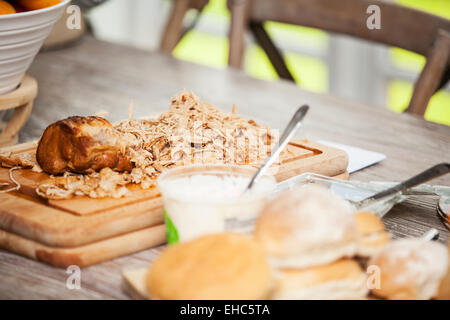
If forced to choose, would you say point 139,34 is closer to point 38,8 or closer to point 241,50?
point 241,50

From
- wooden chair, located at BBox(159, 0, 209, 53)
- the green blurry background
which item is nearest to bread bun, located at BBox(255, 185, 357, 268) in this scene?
wooden chair, located at BBox(159, 0, 209, 53)

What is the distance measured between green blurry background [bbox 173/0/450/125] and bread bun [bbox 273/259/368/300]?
362 centimetres

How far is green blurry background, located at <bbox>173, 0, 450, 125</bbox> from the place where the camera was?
452 cm

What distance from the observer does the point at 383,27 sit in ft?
6.61

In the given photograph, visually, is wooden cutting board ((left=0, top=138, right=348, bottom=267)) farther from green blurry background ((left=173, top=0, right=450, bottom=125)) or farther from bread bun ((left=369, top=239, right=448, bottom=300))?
green blurry background ((left=173, top=0, right=450, bottom=125))

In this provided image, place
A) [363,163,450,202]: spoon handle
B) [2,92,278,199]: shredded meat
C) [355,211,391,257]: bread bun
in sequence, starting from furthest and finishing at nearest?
[2,92,278,199]: shredded meat < [363,163,450,202]: spoon handle < [355,211,391,257]: bread bun

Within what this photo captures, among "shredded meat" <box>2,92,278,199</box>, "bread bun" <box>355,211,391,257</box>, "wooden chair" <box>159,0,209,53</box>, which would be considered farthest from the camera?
"wooden chair" <box>159,0,209,53</box>

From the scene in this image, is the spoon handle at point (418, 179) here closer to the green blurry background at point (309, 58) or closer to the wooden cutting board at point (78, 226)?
the wooden cutting board at point (78, 226)

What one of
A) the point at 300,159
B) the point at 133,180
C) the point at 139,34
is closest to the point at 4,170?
the point at 133,180

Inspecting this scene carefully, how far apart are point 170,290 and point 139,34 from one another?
4852mm

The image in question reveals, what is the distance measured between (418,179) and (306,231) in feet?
1.17

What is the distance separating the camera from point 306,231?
70cm

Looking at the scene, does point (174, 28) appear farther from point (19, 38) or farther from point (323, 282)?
point (323, 282)

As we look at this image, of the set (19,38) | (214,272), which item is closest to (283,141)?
(214,272)
